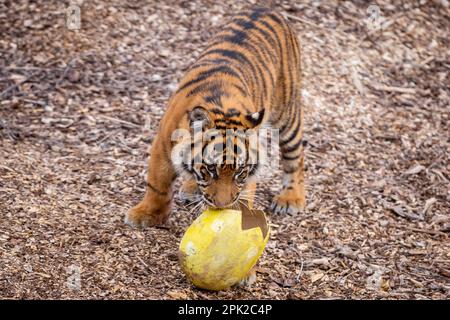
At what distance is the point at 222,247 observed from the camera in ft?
12.7

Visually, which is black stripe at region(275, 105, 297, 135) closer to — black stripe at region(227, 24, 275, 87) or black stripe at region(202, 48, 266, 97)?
black stripe at region(227, 24, 275, 87)

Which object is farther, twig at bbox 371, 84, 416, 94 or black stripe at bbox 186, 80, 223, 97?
twig at bbox 371, 84, 416, 94

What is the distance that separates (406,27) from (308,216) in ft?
10.7

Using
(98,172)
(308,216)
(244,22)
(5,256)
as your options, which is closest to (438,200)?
(308,216)

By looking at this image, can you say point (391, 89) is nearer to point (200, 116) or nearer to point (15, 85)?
point (200, 116)

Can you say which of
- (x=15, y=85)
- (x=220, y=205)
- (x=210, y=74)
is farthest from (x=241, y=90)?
(x=15, y=85)

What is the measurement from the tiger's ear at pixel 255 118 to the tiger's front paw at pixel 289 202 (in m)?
1.30

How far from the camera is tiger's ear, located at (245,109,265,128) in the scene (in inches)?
165

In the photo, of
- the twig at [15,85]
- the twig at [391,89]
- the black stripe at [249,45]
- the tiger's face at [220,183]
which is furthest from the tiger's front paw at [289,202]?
the twig at [15,85]

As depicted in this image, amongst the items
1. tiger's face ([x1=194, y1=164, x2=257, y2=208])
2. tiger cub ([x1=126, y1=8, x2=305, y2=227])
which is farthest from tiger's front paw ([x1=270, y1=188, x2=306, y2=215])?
tiger's face ([x1=194, y1=164, x2=257, y2=208])

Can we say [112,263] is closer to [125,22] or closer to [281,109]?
[281,109]

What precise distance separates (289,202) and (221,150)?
1.43 metres

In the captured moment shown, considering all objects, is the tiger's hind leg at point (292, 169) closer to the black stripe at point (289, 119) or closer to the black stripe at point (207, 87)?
the black stripe at point (289, 119)

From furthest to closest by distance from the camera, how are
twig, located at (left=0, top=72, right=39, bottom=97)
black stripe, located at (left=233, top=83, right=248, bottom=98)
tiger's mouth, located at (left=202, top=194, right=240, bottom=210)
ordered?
twig, located at (left=0, top=72, right=39, bottom=97)
black stripe, located at (left=233, top=83, right=248, bottom=98)
tiger's mouth, located at (left=202, top=194, right=240, bottom=210)
